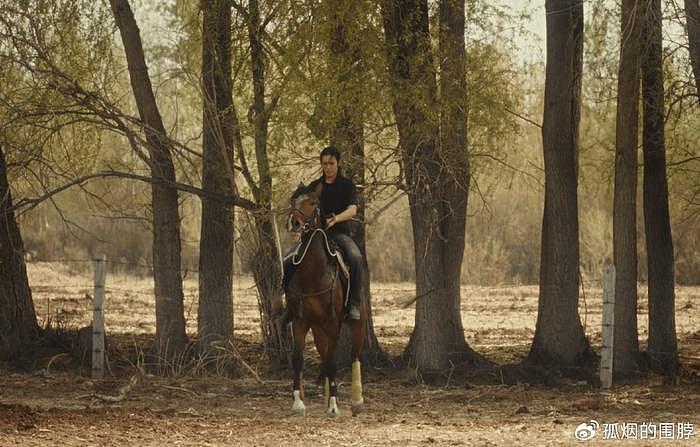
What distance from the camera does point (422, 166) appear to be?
15664 millimetres

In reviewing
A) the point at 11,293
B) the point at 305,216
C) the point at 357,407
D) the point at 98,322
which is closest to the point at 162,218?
the point at 98,322

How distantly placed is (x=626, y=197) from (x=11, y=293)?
8487 mm

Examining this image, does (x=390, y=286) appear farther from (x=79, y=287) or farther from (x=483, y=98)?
(x=483, y=98)

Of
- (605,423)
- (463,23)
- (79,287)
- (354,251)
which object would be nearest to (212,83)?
(463,23)

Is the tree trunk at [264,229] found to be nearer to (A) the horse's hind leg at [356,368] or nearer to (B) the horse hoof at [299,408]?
(A) the horse's hind leg at [356,368]

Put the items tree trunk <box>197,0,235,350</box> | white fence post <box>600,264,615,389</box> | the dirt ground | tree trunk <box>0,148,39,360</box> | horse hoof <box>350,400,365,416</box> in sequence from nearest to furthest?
the dirt ground, horse hoof <box>350,400,365,416</box>, white fence post <box>600,264,615,389</box>, tree trunk <box>197,0,235,350</box>, tree trunk <box>0,148,39,360</box>

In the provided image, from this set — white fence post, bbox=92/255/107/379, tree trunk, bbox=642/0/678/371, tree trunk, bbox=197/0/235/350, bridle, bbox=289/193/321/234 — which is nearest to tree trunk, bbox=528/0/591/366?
tree trunk, bbox=642/0/678/371

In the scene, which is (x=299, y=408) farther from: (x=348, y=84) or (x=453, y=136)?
(x=453, y=136)

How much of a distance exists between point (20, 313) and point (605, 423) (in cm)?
883

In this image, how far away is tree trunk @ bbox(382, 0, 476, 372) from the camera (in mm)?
15312

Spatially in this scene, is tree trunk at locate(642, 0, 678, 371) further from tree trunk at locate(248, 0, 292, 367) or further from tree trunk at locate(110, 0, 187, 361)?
tree trunk at locate(110, 0, 187, 361)

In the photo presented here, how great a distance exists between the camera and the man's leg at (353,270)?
12.8 m

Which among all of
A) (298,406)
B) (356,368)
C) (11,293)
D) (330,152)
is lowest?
(298,406)

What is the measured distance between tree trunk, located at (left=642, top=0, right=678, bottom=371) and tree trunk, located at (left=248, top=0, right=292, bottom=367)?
17.0 ft
